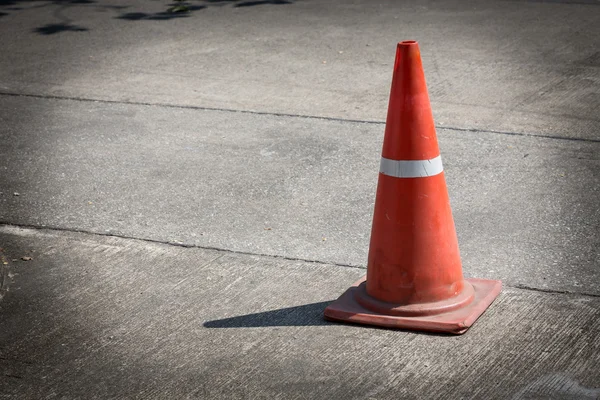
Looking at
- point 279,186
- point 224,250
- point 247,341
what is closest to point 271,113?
point 279,186

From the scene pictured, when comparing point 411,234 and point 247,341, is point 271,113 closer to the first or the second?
point 411,234

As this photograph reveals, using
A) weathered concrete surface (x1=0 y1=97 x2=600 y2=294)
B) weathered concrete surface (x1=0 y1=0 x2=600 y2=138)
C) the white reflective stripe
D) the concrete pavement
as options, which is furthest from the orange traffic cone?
weathered concrete surface (x1=0 y1=0 x2=600 y2=138)

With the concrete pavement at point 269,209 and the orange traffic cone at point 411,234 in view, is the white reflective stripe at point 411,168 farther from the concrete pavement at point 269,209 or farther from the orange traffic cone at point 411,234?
the concrete pavement at point 269,209

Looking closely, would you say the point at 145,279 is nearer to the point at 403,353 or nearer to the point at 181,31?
the point at 403,353

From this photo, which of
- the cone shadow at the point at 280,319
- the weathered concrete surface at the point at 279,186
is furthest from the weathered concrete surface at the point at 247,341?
the weathered concrete surface at the point at 279,186

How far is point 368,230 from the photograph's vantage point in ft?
15.4

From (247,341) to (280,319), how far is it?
239 mm

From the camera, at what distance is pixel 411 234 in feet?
11.9

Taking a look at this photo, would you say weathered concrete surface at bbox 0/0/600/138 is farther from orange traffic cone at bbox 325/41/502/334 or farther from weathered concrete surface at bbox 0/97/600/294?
orange traffic cone at bbox 325/41/502/334

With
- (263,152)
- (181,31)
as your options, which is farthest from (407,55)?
(181,31)

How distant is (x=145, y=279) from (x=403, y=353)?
1.43 m

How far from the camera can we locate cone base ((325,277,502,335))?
3535mm

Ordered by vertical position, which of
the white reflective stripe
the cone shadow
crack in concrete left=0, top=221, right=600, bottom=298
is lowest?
the cone shadow

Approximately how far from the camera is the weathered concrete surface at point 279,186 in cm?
448
